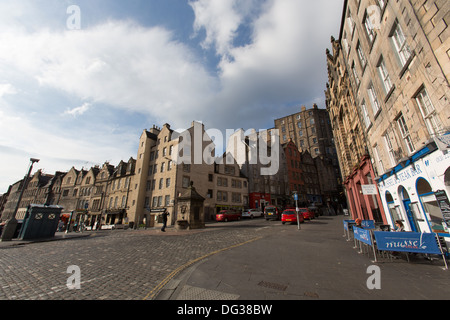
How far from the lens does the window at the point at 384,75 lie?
381 inches

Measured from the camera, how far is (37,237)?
1401cm

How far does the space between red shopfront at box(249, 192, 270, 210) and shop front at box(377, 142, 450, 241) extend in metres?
30.7

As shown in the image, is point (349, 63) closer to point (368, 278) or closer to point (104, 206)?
point (368, 278)

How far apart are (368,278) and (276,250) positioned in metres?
3.87

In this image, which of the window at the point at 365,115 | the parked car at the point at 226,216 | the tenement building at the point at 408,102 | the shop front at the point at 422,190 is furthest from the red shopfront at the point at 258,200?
the shop front at the point at 422,190

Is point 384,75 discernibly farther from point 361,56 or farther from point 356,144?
point 356,144

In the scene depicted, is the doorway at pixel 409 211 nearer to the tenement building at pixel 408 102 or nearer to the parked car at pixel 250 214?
the tenement building at pixel 408 102

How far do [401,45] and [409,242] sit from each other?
8.08 meters

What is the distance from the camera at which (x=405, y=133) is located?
349 inches

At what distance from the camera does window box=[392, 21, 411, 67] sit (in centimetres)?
775

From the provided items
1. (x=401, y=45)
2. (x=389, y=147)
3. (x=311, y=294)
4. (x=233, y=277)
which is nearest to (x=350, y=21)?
(x=401, y=45)

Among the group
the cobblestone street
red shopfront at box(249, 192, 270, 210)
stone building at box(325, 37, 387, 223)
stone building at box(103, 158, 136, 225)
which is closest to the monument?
the cobblestone street
